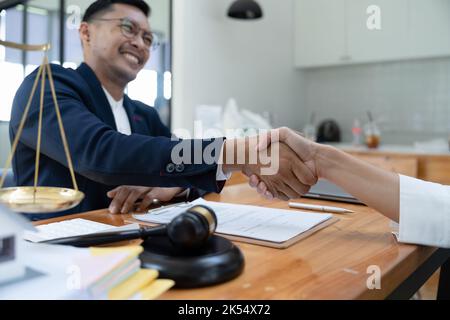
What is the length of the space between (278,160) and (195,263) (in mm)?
461

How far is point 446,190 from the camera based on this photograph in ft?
2.55

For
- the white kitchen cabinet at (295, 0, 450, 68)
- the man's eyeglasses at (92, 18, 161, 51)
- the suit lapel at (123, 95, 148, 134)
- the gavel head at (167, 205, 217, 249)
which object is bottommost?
the gavel head at (167, 205, 217, 249)

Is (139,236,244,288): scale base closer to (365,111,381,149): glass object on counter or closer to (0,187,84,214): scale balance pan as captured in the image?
(0,187,84,214): scale balance pan

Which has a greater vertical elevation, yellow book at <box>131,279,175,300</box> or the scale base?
the scale base

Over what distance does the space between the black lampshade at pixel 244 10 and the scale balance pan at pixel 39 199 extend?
265 cm

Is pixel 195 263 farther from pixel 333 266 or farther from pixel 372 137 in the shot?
pixel 372 137

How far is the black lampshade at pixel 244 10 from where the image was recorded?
9.64ft

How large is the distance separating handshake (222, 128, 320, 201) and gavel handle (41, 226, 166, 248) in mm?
243

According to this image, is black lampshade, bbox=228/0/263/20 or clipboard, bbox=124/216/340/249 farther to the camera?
black lampshade, bbox=228/0/263/20

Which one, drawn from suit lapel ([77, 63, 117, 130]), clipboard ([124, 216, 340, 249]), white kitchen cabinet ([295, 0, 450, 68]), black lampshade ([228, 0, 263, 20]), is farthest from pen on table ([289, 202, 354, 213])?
white kitchen cabinet ([295, 0, 450, 68])

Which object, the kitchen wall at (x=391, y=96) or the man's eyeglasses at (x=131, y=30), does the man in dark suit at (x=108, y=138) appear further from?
the kitchen wall at (x=391, y=96)

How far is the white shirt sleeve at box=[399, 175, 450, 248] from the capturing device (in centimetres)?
71

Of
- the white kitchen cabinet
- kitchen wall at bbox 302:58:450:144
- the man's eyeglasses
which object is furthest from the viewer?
kitchen wall at bbox 302:58:450:144
